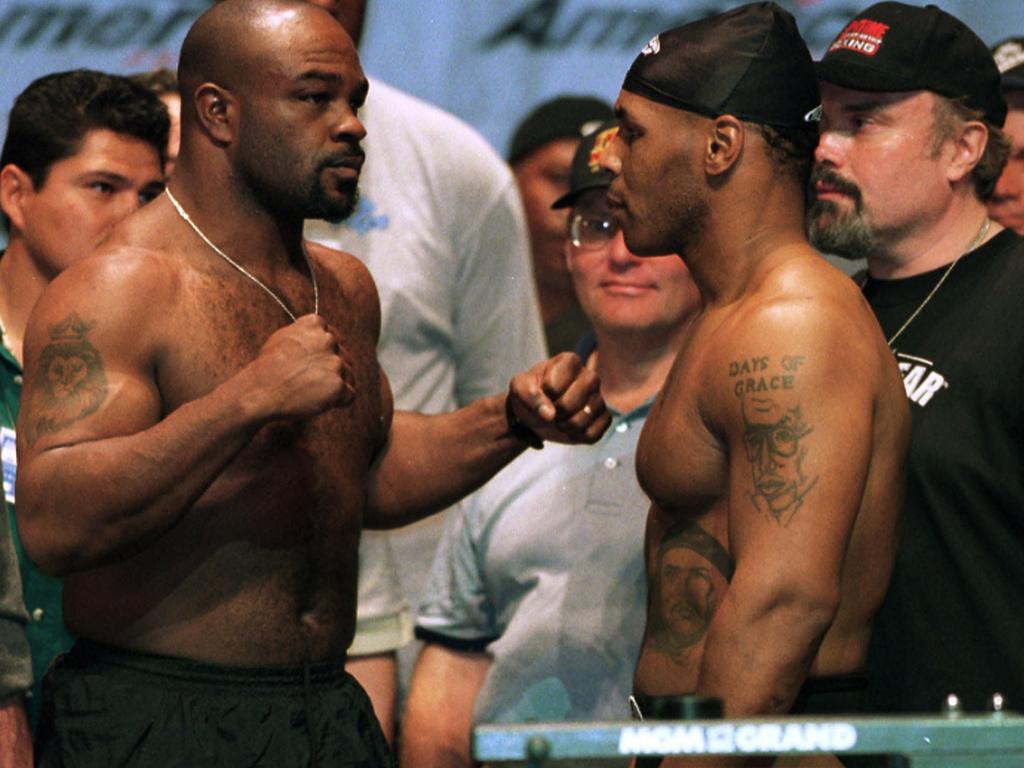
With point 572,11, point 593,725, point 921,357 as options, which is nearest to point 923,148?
point 921,357

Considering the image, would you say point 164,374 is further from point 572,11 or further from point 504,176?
point 572,11

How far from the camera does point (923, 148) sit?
3.38 meters

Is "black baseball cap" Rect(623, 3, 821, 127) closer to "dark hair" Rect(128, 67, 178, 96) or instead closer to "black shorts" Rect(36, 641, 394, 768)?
"black shorts" Rect(36, 641, 394, 768)

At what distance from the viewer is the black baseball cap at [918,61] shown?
3393 mm

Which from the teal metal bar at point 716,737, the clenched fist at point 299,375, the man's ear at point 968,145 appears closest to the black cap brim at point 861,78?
the man's ear at point 968,145

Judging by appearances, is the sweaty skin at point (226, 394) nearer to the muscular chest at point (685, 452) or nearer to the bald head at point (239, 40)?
the bald head at point (239, 40)

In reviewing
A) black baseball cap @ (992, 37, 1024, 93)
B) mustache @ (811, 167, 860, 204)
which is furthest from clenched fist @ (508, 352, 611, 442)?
black baseball cap @ (992, 37, 1024, 93)

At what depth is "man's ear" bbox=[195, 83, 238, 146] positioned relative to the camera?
9.11 feet

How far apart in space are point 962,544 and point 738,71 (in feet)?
3.04

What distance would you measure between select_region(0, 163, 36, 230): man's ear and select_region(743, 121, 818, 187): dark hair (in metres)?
1.57

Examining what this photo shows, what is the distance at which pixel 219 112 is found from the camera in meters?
2.79

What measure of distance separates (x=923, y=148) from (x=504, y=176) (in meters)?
1.07

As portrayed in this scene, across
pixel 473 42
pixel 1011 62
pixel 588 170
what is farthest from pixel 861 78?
pixel 473 42

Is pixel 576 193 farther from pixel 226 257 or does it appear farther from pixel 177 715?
pixel 177 715
